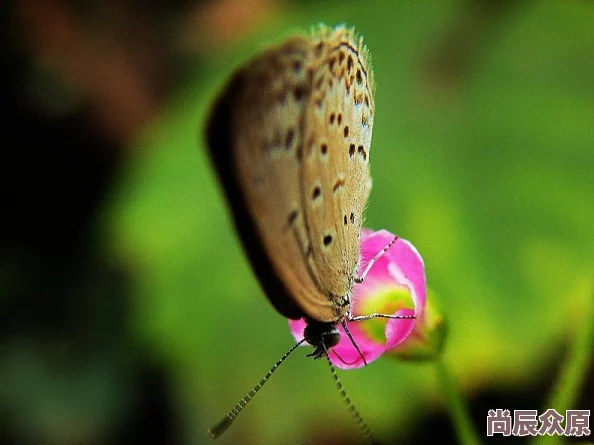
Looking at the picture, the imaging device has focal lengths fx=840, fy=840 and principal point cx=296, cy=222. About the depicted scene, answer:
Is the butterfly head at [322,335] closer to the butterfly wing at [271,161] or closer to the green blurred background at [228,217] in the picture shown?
the butterfly wing at [271,161]

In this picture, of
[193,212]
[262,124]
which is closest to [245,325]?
[193,212]

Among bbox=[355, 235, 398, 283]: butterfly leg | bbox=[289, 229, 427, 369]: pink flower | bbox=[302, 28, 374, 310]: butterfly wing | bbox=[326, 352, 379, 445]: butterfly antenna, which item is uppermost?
bbox=[302, 28, 374, 310]: butterfly wing

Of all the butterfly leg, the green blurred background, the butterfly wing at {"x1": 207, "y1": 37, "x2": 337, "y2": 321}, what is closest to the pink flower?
the butterfly leg

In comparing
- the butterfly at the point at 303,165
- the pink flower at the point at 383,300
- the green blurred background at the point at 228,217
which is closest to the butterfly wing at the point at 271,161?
the butterfly at the point at 303,165

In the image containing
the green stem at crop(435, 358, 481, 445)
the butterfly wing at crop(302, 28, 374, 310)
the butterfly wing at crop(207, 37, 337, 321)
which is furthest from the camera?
the green stem at crop(435, 358, 481, 445)

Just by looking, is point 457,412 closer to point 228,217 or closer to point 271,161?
point 271,161

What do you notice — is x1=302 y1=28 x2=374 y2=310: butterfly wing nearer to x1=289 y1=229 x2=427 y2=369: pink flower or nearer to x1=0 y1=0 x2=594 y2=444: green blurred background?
x1=289 y1=229 x2=427 y2=369: pink flower
